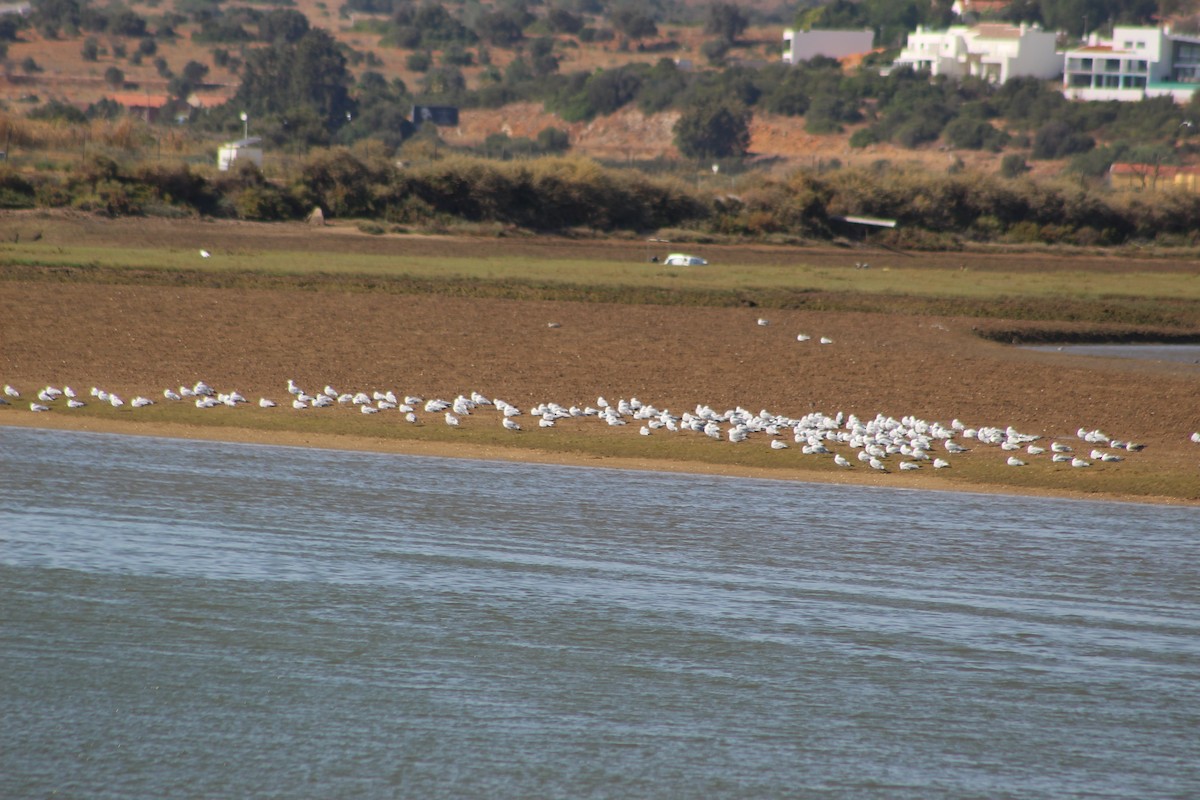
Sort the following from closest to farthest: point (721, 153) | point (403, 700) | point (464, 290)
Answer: point (403, 700) → point (464, 290) → point (721, 153)

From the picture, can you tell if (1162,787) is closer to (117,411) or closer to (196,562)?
(196,562)

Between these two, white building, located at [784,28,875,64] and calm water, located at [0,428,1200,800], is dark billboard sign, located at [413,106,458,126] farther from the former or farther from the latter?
calm water, located at [0,428,1200,800]

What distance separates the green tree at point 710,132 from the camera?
298ft

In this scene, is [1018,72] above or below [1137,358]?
above

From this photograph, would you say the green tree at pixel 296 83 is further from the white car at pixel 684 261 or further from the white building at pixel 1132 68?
the white car at pixel 684 261

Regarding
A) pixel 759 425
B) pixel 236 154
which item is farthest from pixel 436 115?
pixel 759 425

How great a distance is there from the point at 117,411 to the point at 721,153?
7597 centimetres

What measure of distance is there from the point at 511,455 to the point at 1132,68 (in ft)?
353

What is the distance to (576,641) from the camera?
34.1 feet

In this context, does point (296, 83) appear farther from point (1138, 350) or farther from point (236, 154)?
point (1138, 350)

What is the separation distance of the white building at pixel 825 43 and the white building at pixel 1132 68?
18763mm

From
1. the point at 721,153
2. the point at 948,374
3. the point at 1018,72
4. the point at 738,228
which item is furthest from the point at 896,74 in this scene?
the point at 948,374

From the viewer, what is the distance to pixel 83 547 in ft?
40.2

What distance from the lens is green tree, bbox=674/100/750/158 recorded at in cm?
9088
